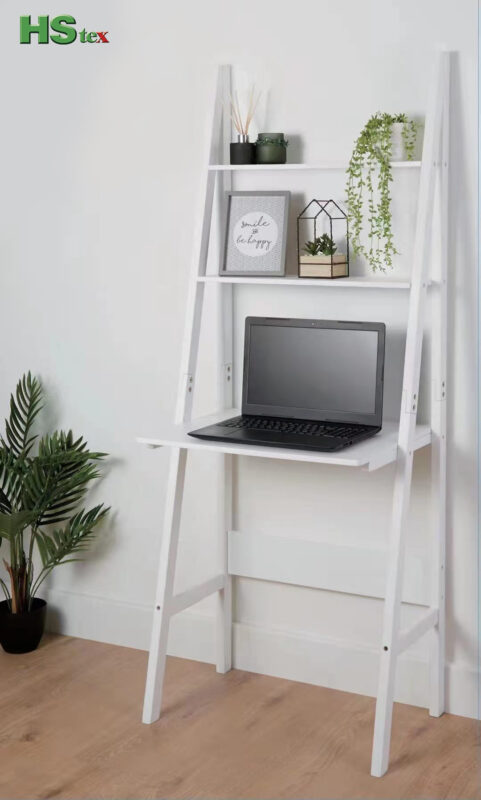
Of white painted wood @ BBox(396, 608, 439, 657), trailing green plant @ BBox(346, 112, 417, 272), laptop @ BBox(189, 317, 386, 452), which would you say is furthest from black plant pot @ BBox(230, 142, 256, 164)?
white painted wood @ BBox(396, 608, 439, 657)

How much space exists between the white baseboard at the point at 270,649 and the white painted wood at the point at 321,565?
0.18m

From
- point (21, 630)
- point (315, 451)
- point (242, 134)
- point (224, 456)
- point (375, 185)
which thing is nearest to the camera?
point (315, 451)

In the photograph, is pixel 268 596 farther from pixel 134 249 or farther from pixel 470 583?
pixel 134 249

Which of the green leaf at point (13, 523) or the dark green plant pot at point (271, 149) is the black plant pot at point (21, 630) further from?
the dark green plant pot at point (271, 149)

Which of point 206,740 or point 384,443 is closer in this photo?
point 384,443

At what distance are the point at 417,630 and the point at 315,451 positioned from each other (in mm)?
598

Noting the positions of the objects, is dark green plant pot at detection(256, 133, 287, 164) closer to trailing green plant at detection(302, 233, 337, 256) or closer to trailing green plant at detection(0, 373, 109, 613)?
trailing green plant at detection(302, 233, 337, 256)

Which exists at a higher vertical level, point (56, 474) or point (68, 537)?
point (56, 474)

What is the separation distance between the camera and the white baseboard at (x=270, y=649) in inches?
116

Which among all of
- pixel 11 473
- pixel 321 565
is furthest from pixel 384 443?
pixel 11 473

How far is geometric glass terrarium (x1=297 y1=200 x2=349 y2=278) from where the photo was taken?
2.80 m

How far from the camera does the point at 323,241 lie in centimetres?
286

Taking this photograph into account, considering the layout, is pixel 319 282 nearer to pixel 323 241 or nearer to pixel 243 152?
pixel 323 241

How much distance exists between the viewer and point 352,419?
2803 mm
